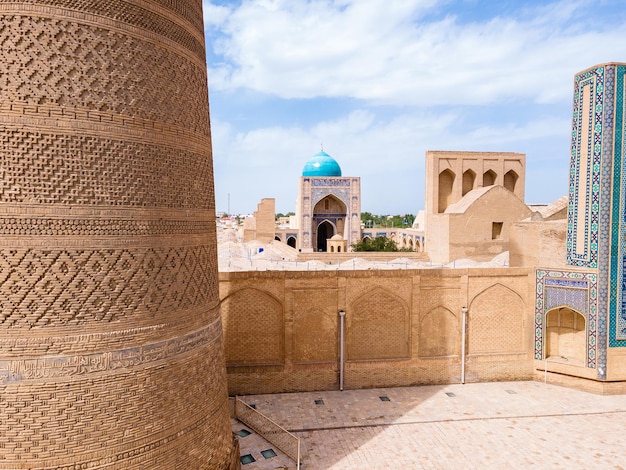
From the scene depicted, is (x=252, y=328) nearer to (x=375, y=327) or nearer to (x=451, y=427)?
(x=375, y=327)

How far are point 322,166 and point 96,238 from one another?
24224 mm

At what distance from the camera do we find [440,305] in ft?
24.4

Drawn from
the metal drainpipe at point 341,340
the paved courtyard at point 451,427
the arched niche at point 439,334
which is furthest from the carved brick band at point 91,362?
the arched niche at point 439,334

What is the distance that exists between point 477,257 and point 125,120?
12.7m

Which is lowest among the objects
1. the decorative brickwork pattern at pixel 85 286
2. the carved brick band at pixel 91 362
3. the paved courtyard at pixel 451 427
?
the paved courtyard at pixel 451 427

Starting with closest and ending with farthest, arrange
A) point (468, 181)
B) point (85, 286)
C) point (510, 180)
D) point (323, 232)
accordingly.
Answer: point (85, 286) → point (468, 181) → point (510, 180) → point (323, 232)

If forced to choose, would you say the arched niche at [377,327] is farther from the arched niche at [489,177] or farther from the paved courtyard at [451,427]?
the arched niche at [489,177]

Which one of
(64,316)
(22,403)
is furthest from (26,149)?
(22,403)

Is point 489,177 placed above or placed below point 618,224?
above

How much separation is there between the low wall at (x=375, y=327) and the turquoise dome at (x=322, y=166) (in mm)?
19851

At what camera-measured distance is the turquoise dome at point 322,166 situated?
26.8 m

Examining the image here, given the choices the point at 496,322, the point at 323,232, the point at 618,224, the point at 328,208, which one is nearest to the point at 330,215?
the point at 328,208

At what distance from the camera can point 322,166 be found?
26891 millimetres

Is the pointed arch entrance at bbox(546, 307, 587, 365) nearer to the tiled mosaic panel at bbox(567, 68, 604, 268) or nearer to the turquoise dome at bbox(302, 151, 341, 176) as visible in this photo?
the tiled mosaic panel at bbox(567, 68, 604, 268)
